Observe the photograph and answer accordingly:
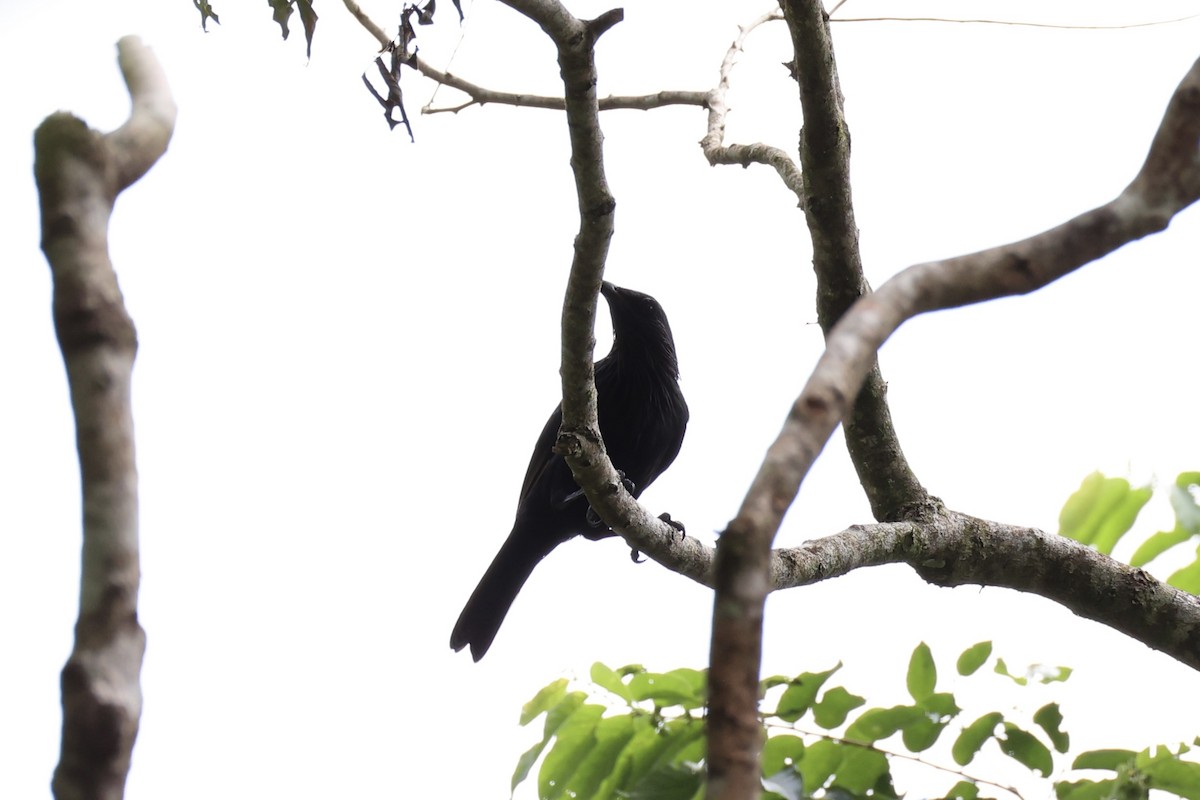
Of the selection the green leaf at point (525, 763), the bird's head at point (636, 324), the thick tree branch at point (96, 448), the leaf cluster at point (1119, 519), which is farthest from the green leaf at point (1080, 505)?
the thick tree branch at point (96, 448)

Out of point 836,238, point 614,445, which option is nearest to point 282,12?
point 836,238

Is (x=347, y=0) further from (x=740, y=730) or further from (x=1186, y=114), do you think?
(x=740, y=730)

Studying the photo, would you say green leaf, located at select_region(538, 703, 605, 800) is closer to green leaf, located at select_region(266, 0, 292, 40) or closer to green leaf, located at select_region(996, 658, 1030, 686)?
green leaf, located at select_region(996, 658, 1030, 686)

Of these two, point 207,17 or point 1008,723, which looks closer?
point 1008,723

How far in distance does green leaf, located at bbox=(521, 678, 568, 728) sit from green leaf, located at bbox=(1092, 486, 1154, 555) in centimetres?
165

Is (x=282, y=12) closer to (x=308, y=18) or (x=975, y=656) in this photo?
(x=308, y=18)

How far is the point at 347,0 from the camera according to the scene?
4.87 metres

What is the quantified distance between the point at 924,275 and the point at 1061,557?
2484 millimetres

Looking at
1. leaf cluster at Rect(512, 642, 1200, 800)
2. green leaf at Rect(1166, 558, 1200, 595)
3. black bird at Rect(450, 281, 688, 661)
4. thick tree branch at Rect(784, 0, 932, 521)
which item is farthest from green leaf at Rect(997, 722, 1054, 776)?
black bird at Rect(450, 281, 688, 661)

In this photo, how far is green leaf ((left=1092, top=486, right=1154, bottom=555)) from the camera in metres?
2.87

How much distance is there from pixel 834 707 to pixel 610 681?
1.65ft

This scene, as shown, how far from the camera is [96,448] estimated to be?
0.87m

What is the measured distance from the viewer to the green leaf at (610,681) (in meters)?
2.37

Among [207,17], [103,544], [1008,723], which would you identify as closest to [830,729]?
[1008,723]
